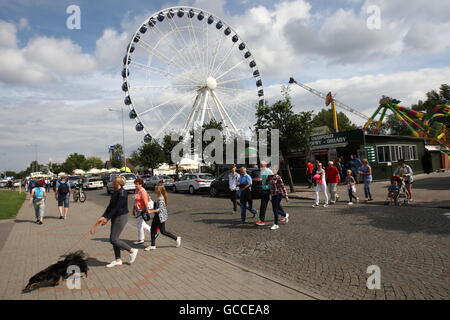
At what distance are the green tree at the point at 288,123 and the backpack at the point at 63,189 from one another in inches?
441

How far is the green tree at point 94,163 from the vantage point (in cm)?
10534

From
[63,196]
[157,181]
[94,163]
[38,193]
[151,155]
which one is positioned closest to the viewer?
[38,193]

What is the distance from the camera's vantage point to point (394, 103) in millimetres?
25250

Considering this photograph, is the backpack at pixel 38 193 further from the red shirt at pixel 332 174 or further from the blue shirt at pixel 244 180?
the red shirt at pixel 332 174

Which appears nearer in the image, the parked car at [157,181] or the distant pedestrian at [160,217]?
the distant pedestrian at [160,217]

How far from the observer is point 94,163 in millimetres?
108750

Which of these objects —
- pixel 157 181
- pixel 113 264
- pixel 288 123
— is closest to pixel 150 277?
pixel 113 264

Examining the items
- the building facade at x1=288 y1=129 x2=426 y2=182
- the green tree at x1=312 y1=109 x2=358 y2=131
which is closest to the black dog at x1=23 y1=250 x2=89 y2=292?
the building facade at x1=288 y1=129 x2=426 y2=182

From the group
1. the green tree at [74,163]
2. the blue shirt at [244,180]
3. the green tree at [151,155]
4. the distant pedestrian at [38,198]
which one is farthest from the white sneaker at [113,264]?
the green tree at [74,163]

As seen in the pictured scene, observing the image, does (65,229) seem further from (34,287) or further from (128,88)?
(128,88)

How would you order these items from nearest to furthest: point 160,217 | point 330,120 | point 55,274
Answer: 1. point 55,274
2. point 160,217
3. point 330,120

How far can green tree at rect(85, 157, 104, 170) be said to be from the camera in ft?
346

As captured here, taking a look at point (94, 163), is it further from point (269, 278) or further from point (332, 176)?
point (269, 278)

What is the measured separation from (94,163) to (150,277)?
11246cm
